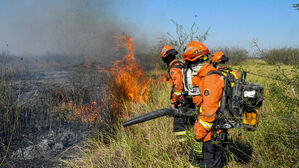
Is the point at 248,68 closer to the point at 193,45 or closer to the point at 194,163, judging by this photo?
the point at 193,45

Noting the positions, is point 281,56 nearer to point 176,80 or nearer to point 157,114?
point 157,114

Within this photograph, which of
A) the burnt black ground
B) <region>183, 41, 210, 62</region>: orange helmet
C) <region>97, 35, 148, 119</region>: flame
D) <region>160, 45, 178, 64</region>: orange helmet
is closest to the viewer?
<region>183, 41, 210, 62</region>: orange helmet

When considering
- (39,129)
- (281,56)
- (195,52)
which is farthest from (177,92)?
(39,129)

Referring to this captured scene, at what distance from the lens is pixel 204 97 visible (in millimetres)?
2373

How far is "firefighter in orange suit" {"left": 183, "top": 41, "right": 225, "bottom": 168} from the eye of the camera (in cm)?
235

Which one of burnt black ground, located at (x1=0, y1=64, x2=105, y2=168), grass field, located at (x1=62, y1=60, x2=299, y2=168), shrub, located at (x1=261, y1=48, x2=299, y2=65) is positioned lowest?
burnt black ground, located at (x1=0, y1=64, x2=105, y2=168)

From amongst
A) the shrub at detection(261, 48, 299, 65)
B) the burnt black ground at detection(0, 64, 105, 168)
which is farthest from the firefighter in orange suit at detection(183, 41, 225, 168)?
the burnt black ground at detection(0, 64, 105, 168)

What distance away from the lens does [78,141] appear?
19.2ft

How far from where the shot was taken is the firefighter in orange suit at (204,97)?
7.70ft

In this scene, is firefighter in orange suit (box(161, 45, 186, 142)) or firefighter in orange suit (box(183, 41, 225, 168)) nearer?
firefighter in orange suit (box(183, 41, 225, 168))

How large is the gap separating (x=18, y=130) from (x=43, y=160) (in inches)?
71.1

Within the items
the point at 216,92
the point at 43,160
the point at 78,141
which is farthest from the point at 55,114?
the point at 216,92

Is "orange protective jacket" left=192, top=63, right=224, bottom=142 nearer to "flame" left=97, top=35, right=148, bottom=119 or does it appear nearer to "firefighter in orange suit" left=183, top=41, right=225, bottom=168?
"firefighter in orange suit" left=183, top=41, right=225, bottom=168

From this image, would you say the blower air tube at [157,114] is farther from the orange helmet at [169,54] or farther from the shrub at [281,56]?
the orange helmet at [169,54]
